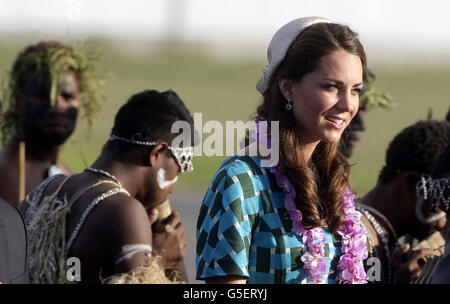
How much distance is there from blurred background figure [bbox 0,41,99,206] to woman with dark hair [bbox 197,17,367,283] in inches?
125

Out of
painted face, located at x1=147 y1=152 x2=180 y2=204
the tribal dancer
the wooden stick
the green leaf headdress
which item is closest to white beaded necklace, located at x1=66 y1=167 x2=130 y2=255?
the tribal dancer

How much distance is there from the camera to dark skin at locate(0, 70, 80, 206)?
6.54m

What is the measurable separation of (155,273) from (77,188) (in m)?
0.60

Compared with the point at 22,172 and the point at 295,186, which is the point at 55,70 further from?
the point at 295,186

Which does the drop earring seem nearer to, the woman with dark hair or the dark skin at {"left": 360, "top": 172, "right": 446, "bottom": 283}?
the woman with dark hair

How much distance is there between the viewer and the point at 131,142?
15.4 ft

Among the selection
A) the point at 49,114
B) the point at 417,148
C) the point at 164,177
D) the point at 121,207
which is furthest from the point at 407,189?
the point at 49,114

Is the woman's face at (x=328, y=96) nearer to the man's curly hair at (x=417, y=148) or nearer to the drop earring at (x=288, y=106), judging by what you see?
the drop earring at (x=288, y=106)

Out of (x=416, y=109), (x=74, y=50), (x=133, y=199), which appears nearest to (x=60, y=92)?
(x=74, y=50)

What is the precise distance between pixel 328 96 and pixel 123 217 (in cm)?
135

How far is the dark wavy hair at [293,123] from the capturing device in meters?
3.34

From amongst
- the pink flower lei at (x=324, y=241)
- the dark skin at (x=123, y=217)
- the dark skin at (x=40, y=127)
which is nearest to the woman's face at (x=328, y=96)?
the pink flower lei at (x=324, y=241)

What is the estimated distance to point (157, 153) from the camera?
4734mm

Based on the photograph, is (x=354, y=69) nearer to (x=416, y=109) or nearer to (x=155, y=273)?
(x=155, y=273)
